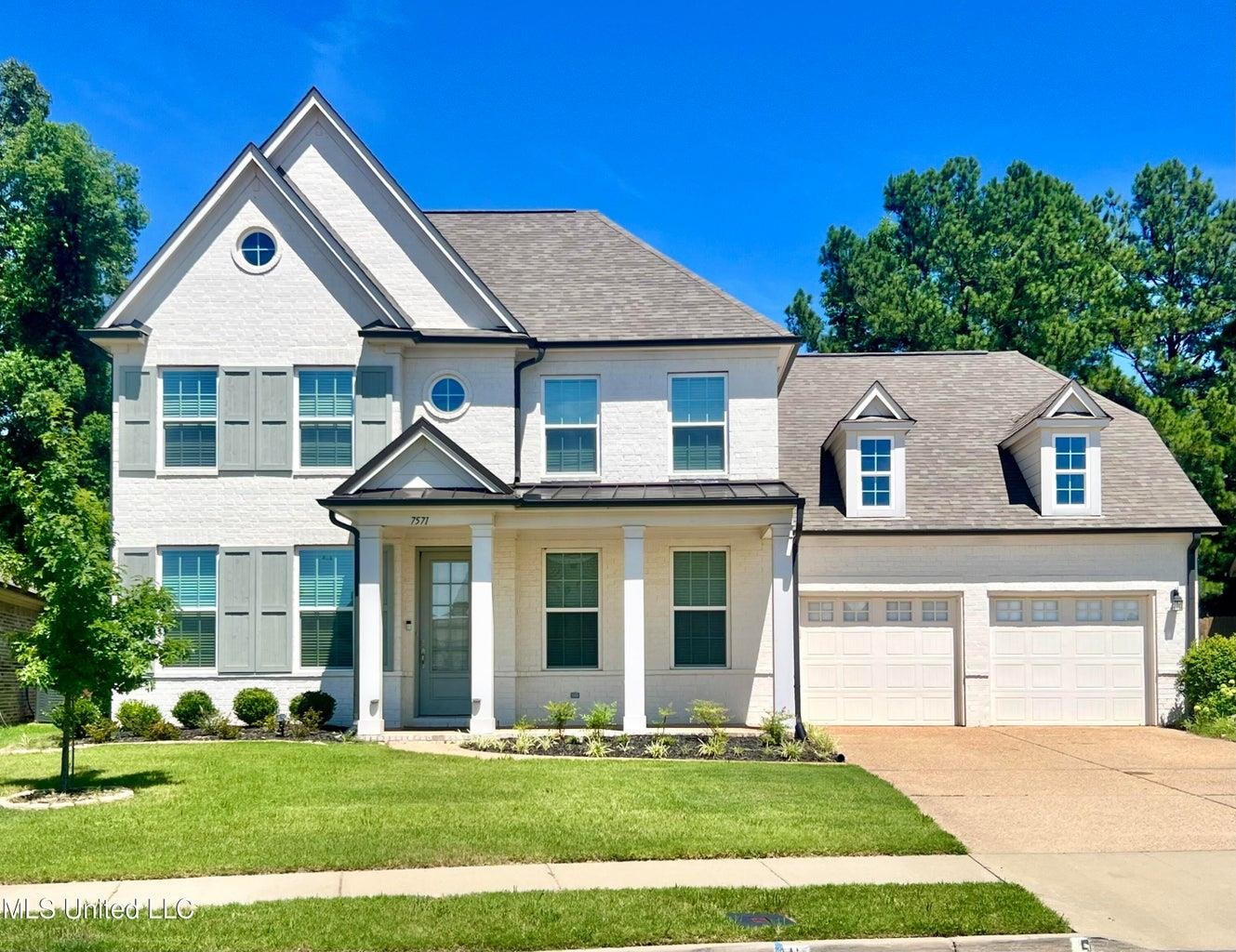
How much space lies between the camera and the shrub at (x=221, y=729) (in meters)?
17.0

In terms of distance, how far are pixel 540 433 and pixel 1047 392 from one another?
1095 centimetres

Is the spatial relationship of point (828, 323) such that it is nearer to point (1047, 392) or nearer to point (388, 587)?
point (1047, 392)

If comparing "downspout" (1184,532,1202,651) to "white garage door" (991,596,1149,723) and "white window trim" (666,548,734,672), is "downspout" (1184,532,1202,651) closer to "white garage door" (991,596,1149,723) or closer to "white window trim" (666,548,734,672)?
"white garage door" (991,596,1149,723)

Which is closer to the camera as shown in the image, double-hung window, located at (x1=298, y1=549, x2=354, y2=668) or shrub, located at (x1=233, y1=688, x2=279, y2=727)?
shrub, located at (x1=233, y1=688, x2=279, y2=727)

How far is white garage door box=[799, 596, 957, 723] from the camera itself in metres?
20.5

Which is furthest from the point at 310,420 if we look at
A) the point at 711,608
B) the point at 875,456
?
the point at 875,456

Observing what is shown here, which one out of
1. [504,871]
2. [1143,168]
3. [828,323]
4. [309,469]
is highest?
[1143,168]

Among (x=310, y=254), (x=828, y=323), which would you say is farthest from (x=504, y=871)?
(x=828, y=323)

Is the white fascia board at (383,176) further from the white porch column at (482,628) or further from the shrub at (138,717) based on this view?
the shrub at (138,717)

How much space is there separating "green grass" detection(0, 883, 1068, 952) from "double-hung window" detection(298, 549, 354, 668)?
35.8ft

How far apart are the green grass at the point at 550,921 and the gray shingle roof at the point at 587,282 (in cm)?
1233

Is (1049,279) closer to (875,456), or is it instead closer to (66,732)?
(875,456)

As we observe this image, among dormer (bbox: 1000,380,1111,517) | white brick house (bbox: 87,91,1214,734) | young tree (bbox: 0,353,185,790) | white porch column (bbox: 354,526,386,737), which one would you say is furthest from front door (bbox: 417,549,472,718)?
dormer (bbox: 1000,380,1111,517)

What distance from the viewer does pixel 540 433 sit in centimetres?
1959
